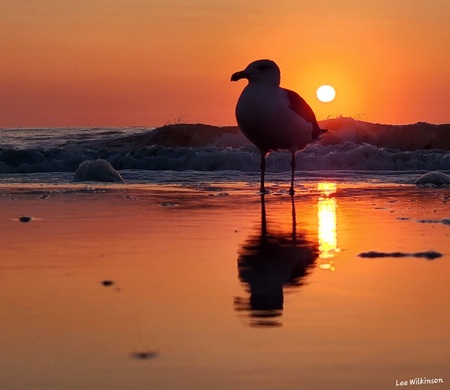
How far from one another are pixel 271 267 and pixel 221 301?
4.25ft

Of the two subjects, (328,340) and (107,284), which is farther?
(107,284)

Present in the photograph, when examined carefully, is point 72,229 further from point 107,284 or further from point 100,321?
point 100,321

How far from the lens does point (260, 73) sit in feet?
41.3

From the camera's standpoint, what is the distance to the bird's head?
41.2ft

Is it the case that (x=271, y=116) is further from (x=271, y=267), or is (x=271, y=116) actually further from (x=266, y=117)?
(x=271, y=267)

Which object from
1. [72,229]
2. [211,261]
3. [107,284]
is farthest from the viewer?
[72,229]

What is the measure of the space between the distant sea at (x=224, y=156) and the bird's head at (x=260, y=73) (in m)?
3.83

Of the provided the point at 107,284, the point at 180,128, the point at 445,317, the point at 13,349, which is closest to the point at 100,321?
the point at 13,349

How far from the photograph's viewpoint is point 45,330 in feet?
13.3

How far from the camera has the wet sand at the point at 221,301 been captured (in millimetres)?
3428

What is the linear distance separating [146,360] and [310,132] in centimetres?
1055

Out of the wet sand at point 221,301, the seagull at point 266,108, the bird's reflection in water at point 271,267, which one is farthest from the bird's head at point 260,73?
the bird's reflection in water at point 271,267

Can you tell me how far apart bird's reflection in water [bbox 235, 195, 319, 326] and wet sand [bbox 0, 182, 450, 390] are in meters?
0.02

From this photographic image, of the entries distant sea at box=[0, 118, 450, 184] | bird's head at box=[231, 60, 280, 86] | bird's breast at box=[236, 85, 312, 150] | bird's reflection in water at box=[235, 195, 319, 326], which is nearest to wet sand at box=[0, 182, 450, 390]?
bird's reflection in water at box=[235, 195, 319, 326]
